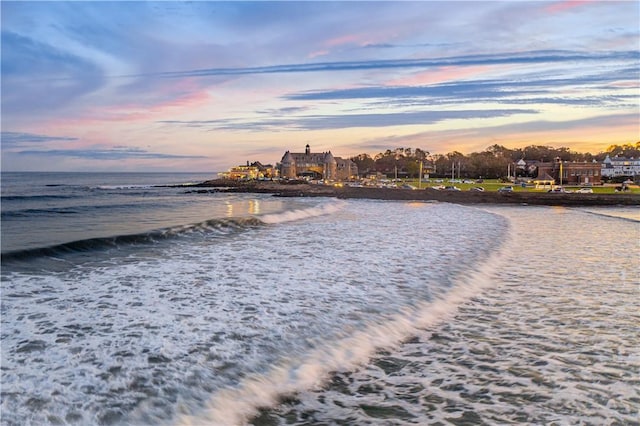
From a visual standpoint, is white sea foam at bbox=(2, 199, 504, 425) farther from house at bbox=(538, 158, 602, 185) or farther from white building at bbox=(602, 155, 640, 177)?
white building at bbox=(602, 155, 640, 177)

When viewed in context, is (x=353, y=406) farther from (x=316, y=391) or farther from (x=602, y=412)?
(x=602, y=412)

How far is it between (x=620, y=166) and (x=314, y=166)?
320 feet

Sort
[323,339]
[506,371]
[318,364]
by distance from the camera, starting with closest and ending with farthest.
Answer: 1. [506,371]
2. [318,364]
3. [323,339]

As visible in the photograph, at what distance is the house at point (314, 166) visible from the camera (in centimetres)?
15088

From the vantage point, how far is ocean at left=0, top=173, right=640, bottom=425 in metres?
4.46

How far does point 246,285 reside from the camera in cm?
970

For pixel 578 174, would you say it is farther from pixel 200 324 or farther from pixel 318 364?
pixel 318 364

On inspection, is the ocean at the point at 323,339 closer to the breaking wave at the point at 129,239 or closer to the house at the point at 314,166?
the breaking wave at the point at 129,239

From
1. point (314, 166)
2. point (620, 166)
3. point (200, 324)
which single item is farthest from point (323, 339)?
point (620, 166)

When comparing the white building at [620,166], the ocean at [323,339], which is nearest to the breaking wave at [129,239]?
the ocean at [323,339]

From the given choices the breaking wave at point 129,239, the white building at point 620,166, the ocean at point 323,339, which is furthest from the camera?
the white building at point 620,166

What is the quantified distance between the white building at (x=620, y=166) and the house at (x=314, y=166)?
80258 millimetres

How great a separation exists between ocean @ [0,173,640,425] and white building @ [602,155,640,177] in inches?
5482

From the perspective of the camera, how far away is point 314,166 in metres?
159
